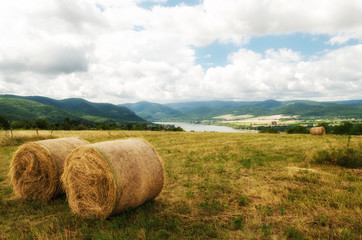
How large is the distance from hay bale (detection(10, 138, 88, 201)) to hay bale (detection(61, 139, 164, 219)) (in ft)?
3.53

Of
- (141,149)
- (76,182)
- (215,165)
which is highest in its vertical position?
(141,149)

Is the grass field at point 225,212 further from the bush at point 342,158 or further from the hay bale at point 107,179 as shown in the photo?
the bush at point 342,158

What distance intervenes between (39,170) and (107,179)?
3.69 metres

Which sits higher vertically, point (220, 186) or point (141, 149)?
point (141, 149)

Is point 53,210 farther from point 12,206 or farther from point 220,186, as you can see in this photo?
point 220,186

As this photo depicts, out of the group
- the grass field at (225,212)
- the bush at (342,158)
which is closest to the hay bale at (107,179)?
the grass field at (225,212)

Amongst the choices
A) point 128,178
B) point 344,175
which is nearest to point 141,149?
point 128,178

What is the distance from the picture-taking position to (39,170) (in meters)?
7.56

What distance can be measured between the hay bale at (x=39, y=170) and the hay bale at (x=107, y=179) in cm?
108

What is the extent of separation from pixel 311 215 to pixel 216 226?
286 centimetres

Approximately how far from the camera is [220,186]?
321 inches

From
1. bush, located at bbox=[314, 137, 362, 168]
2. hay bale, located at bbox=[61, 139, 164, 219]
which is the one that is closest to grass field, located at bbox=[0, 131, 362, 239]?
hay bale, located at bbox=[61, 139, 164, 219]

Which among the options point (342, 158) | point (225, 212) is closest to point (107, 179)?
point (225, 212)

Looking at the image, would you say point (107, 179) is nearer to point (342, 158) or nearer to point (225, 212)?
point (225, 212)
